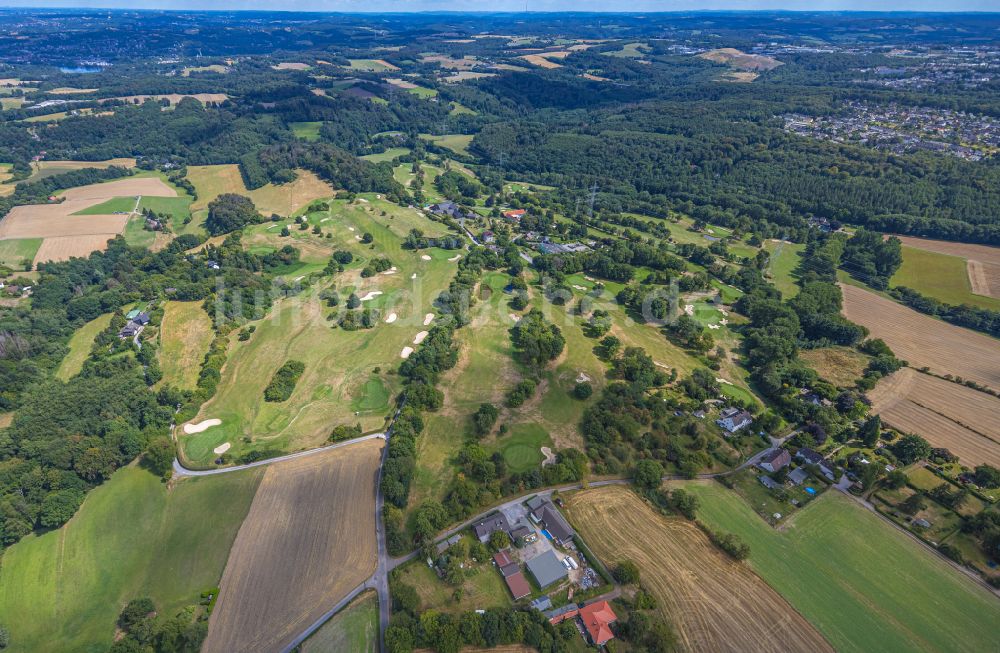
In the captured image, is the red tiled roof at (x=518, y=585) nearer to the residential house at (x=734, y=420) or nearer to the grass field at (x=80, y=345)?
the residential house at (x=734, y=420)

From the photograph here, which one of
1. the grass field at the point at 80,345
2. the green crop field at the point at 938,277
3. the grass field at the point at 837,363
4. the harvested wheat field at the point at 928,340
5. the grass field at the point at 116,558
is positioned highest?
the green crop field at the point at 938,277

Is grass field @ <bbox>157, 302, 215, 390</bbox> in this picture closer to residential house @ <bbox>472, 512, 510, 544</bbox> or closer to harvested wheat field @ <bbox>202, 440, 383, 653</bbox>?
harvested wheat field @ <bbox>202, 440, 383, 653</bbox>

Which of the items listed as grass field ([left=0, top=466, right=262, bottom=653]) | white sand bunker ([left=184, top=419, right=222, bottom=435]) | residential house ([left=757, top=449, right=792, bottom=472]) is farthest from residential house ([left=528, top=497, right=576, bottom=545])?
white sand bunker ([left=184, top=419, right=222, bottom=435])

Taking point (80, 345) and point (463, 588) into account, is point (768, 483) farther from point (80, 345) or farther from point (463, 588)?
point (80, 345)

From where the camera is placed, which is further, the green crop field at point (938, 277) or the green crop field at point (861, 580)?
the green crop field at point (938, 277)

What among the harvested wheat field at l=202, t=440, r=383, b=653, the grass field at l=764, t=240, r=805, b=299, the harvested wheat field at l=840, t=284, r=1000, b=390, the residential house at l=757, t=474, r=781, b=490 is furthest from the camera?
the grass field at l=764, t=240, r=805, b=299

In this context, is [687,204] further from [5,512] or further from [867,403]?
[5,512]

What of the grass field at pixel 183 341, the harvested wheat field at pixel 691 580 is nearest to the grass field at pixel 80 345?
the grass field at pixel 183 341

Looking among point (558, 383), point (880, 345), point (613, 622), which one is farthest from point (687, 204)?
point (613, 622)
